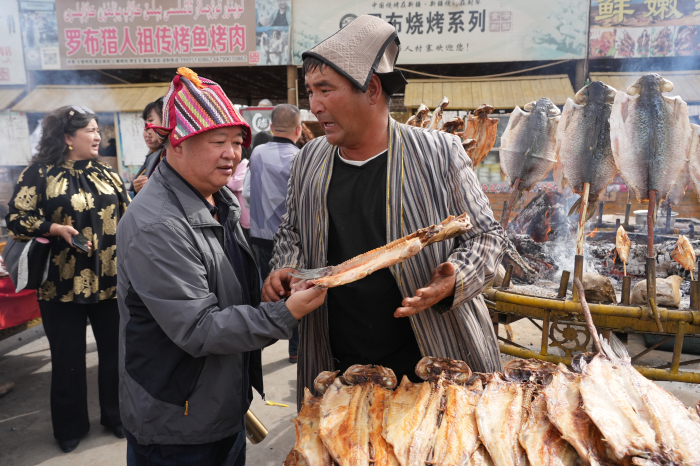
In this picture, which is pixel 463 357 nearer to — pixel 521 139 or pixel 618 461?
pixel 618 461

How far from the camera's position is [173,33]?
9.26 metres

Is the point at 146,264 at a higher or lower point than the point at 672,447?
higher

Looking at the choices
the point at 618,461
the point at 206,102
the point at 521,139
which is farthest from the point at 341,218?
the point at 521,139

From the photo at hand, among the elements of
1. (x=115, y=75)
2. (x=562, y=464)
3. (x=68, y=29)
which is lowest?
(x=562, y=464)

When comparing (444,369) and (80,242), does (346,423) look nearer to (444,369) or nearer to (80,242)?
(444,369)

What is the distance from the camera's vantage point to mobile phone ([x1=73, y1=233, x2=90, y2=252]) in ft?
10.8

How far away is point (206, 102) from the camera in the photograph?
5.46 feet

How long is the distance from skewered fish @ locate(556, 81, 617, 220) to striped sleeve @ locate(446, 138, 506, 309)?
2.40 meters

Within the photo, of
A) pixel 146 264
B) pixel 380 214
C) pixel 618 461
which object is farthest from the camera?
pixel 380 214

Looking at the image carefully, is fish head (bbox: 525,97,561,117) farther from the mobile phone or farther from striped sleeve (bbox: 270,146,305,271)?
the mobile phone

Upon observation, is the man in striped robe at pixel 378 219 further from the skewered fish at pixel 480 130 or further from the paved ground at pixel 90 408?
the skewered fish at pixel 480 130

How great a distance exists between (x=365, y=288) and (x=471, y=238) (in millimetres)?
473

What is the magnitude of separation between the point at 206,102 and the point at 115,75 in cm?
1068

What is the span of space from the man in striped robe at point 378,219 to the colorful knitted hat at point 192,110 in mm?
343
